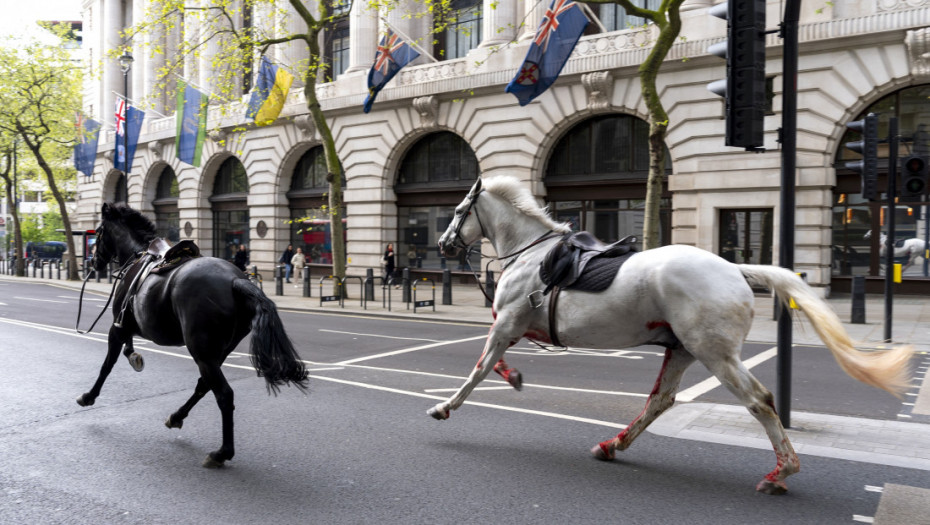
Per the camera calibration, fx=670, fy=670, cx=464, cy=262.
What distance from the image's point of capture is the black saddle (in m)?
5.25

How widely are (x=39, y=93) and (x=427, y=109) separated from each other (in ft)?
73.8

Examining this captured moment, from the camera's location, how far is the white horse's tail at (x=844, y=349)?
4781 millimetres

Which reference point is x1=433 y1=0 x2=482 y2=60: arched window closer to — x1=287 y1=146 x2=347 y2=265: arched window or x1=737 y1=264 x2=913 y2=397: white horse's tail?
x1=287 y1=146 x2=347 y2=265: arched window

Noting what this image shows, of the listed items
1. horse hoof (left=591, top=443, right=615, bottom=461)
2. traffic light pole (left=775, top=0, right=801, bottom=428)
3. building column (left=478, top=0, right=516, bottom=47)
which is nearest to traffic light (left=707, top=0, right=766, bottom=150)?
traffic light pole (left=775, top=0, right=801, bottom=428)

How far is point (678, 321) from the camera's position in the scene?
483 centimetres

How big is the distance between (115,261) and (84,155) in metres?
37.5

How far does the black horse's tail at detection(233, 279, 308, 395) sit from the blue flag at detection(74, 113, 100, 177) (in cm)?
3941

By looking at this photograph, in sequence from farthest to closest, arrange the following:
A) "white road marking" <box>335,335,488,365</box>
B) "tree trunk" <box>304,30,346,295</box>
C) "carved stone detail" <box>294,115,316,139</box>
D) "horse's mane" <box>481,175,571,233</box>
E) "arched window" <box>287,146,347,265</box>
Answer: "arched window" <box>287,146,347,265</box> < "carved stone detail" <box>294,115,316,139</box> < "tree trunk" <box>304,30,346,295</box> < "white road marking" <box>335,335,488,365</box> < "horse's mane" <box>481,175,571,233</box>

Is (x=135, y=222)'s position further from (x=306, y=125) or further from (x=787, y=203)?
(x=306, y=125)

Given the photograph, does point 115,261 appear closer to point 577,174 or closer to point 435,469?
point 435,469

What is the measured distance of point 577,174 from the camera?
25.5 meters

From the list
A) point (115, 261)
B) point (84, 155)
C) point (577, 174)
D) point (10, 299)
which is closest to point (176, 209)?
point (84, 155)

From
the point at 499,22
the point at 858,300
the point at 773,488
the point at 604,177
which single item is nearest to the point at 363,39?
the point at 499,22

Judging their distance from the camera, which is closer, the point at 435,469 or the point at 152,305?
the point at 435,469
